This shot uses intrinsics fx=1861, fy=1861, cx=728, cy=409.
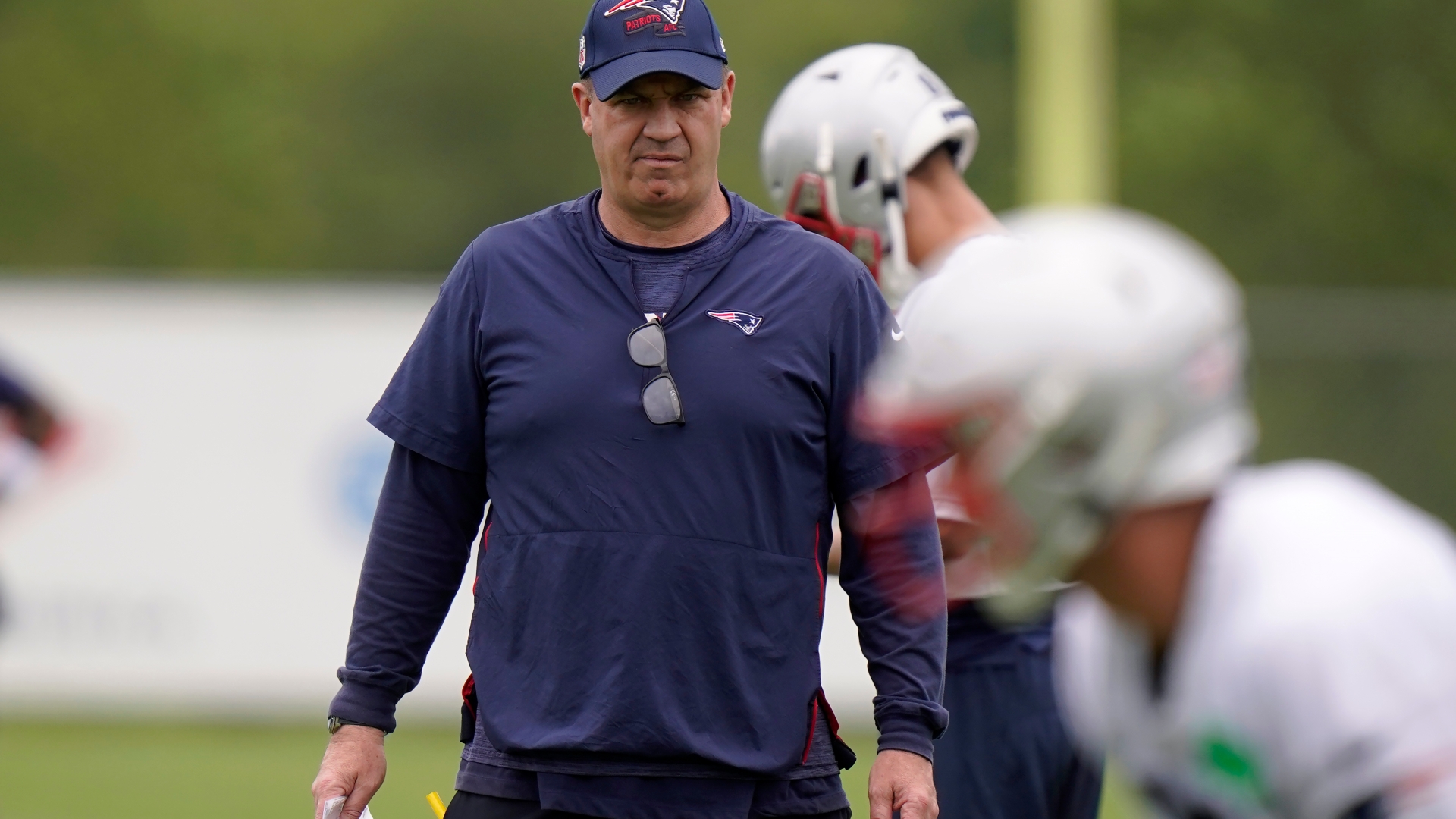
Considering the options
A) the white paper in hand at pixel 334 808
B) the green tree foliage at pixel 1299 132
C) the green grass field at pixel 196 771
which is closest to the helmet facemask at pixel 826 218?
the white paper in hand at pixel 334 808

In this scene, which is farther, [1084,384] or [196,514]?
[196,514]

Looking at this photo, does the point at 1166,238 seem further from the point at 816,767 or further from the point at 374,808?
the point at 374,808

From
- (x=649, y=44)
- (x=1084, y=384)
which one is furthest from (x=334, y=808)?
(x=1084, y=384)

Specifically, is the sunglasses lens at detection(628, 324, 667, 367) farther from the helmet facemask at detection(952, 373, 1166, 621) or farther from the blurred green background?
the blurred green background

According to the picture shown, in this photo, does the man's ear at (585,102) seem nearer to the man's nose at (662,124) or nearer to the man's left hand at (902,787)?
the man's nose at (662,124)

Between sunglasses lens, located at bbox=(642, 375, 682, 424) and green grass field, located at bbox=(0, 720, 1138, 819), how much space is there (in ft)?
13.2

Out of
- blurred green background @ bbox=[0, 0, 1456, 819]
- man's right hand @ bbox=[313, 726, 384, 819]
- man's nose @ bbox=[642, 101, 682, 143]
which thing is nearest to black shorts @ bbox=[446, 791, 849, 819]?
man's right hand @ bbox=[313, 726, 384, 819]

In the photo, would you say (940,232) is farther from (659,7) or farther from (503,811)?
(503,811)

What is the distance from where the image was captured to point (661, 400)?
3.18 meters

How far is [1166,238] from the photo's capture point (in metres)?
2.14

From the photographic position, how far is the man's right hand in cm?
333

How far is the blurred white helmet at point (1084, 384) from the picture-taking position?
6.33 feet

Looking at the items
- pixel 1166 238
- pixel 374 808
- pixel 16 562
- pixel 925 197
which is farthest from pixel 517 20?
pixel 1166 238

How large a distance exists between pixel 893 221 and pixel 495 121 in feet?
72.4
